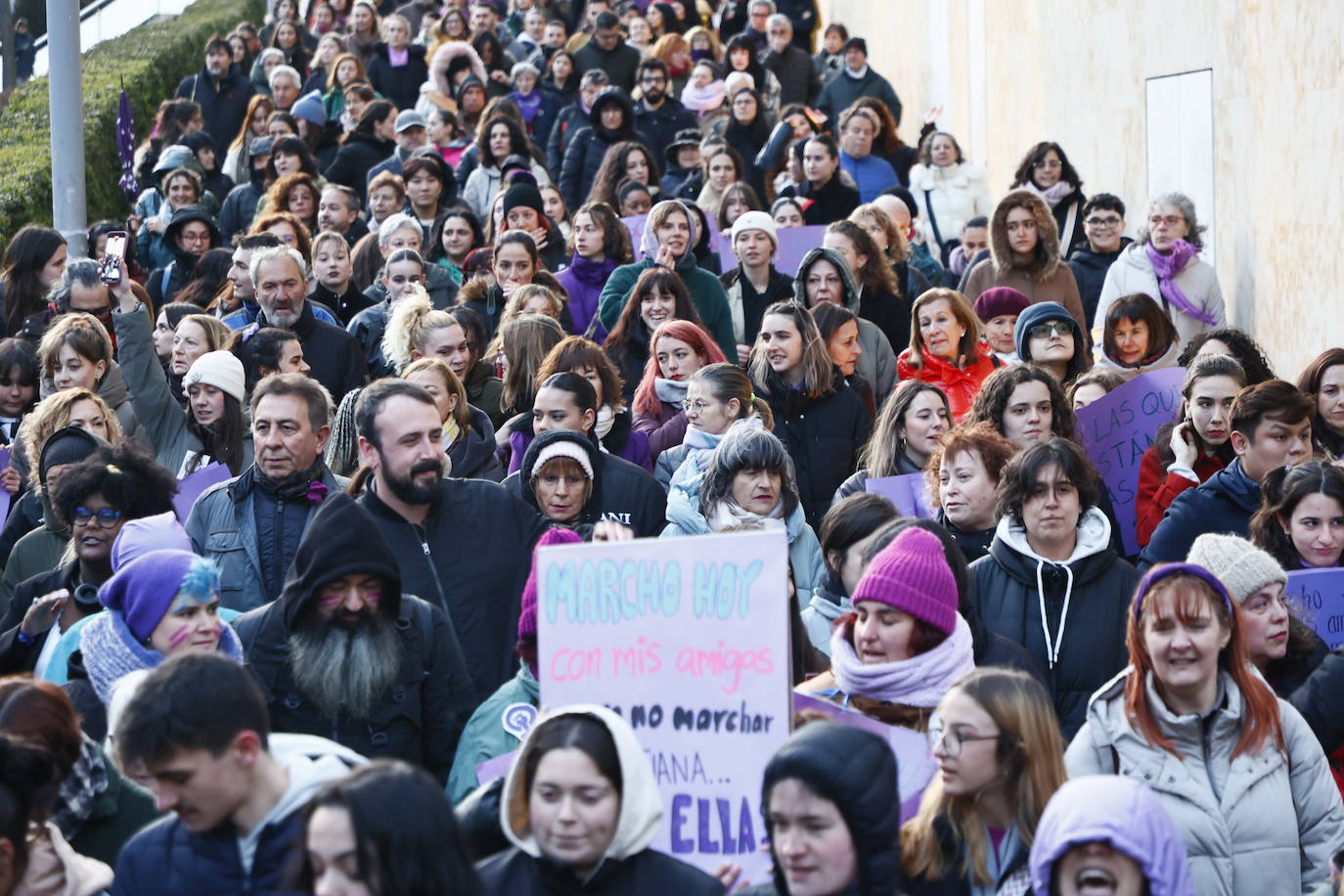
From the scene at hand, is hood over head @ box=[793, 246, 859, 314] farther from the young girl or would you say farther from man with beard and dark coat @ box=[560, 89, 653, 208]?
the young girl

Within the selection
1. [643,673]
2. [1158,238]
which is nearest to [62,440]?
[643,673]

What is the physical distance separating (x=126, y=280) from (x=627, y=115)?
732cm

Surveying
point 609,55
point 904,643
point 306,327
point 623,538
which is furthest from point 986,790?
point 609,55

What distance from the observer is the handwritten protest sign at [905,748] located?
17.4ft

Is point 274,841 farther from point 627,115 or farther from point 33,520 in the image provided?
point 627,115

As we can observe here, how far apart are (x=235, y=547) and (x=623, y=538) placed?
176 centimetres

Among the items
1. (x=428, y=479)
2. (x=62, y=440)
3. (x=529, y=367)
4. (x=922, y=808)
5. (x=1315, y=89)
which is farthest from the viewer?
(x=1315, y=89)

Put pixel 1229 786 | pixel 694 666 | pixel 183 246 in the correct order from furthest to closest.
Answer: pixel 183 246
pixel 1229 786
pixel 694 666

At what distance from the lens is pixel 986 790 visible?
16.0 ft

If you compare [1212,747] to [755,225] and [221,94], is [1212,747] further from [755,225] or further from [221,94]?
[221,94]

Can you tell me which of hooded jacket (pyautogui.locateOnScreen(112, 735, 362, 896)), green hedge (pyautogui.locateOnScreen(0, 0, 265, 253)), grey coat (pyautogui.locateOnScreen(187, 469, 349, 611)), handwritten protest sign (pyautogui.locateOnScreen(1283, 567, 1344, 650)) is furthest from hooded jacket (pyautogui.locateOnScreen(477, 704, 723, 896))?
green hedge (pyautogui.locateOnScreen(0, 0, 265, 253))

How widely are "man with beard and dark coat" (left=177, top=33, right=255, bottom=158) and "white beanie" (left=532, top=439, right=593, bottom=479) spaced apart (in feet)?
46.9

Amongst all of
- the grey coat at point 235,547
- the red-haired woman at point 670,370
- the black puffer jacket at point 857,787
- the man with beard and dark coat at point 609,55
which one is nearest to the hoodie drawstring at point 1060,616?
the black puffer jacket at point 857,787

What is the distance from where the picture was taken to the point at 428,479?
653cm
